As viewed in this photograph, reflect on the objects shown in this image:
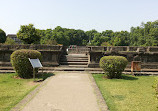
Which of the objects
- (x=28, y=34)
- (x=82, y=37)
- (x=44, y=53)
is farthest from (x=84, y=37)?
(x=44, y=53)

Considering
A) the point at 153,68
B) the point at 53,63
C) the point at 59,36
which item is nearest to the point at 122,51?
the point at 153,68

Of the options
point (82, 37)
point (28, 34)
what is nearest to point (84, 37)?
point (82, 37)

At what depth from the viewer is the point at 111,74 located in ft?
26.1

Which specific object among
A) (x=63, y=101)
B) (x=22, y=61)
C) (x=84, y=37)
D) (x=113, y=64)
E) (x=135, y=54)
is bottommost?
(x=63, y=101)

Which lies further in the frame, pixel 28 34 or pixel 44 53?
pixel 28 34

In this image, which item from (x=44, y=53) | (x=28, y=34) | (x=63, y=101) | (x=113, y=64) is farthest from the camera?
(x=28, y=34)

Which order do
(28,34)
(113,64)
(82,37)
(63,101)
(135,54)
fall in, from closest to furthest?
(63,101) → (113,64) → (135,54) → (28,34) → (82,37)

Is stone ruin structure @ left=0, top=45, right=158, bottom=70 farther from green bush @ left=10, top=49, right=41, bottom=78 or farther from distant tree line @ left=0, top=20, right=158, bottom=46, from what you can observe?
distant tree line @ left=0, top=20, right=158, bottom=46

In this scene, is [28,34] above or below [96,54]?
above

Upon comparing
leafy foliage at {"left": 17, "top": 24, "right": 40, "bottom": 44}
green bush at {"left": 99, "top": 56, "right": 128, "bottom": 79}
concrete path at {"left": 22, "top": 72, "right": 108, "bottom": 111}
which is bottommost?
concrete path at {"left": 22, "top": 72, "right": 108, "bottom": 111}

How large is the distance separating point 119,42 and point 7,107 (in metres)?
61.0

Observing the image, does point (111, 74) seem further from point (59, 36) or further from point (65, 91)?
point (59, 36)

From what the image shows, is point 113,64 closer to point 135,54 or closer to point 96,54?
point 96,54

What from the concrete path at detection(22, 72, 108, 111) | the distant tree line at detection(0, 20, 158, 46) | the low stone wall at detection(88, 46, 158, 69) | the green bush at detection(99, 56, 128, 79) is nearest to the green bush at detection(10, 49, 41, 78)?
the concrete path at detection(22, 72, 108, 111)
